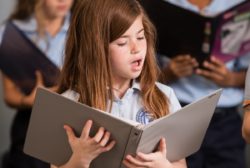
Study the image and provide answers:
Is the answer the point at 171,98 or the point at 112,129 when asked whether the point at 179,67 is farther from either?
the point at 112,129

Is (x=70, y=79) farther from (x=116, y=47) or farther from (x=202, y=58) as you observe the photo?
(x=202, y=58)

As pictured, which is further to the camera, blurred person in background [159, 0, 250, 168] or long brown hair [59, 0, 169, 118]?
blurred person in background [159, 0, 250, 168]

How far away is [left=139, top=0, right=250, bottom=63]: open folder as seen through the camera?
2.08m

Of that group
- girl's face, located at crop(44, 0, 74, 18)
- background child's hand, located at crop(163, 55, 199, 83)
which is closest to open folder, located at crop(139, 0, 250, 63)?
background child's hand, located at crop(163, 55, 199, 83)

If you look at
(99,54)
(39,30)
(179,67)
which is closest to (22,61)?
(39,30)

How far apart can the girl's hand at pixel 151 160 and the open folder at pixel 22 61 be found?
1056 mm

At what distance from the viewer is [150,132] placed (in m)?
1.25

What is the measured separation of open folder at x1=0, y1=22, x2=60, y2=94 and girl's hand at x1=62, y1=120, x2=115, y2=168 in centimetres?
100

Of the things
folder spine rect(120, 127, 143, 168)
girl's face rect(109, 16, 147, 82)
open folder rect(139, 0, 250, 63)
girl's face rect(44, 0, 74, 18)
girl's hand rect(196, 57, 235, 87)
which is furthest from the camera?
girl's face rect(44, 0, 74, 18)

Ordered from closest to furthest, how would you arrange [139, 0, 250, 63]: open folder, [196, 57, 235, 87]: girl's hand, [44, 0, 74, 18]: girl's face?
1. [139, 0, 250, 63]: open folder
2. [196, 57, 235, 87]: girl's hand
3. [44, 0, 74, 18]: girl's face

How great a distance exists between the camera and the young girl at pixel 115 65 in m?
1.42

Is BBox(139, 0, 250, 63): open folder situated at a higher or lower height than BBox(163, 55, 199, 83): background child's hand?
higher

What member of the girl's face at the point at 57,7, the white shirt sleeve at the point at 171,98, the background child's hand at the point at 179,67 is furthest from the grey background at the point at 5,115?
the white shirt sleeve at the point at 171,98

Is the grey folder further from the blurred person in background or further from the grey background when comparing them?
the grey background
